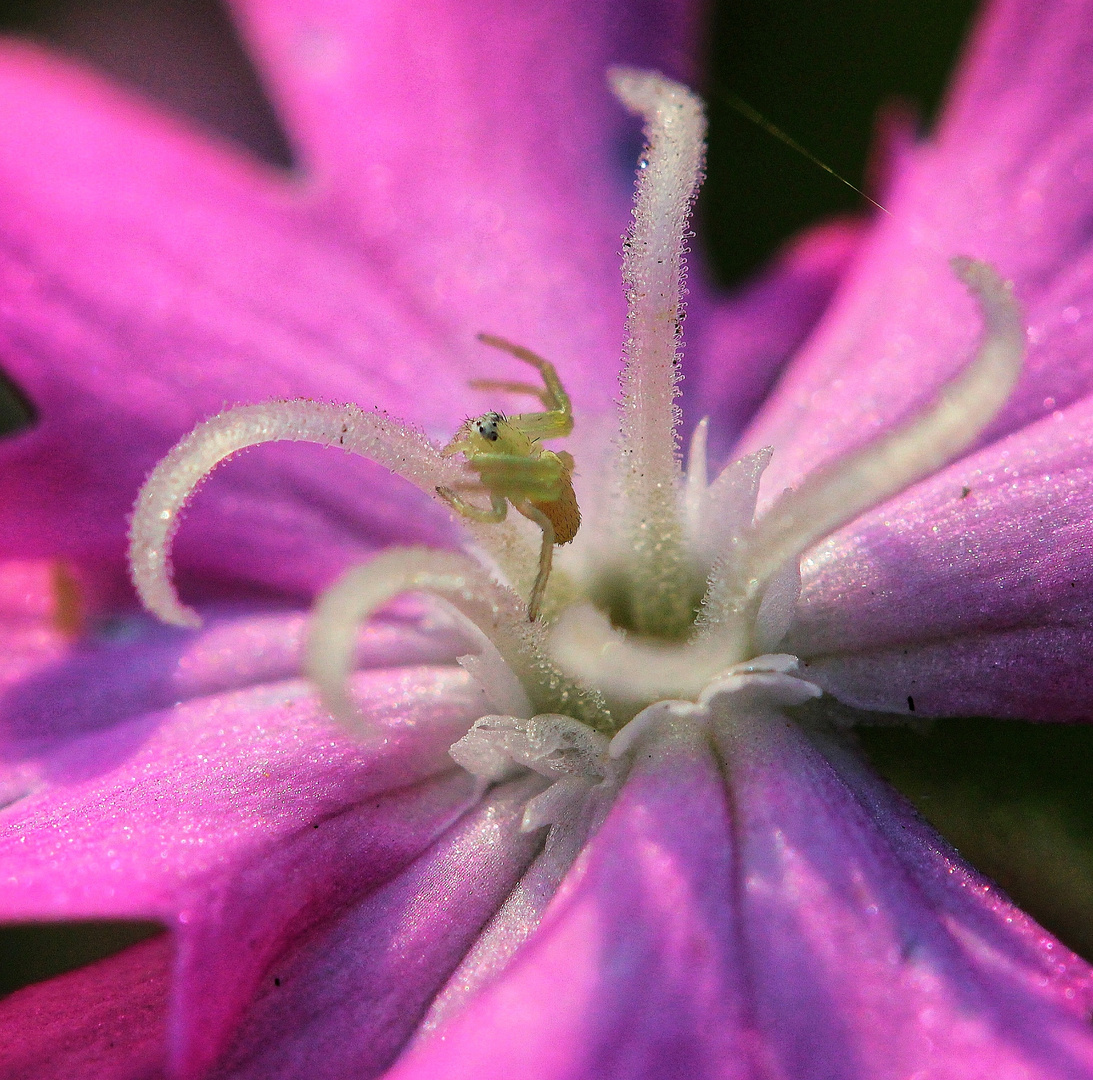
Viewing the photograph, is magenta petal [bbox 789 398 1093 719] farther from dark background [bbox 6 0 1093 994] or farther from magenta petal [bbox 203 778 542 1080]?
dark background [bbox 6 0 1093 994]

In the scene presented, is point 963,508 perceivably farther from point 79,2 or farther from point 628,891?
point 79,2

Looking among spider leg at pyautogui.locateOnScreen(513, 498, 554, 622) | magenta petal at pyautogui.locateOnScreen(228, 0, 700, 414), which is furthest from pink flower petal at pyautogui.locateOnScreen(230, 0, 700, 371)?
spider leg at pyautogui.locateOnScreen(513, 498, 554, 622)

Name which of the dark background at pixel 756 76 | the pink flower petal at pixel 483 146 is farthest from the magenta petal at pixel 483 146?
the dark background at pixel 756 76

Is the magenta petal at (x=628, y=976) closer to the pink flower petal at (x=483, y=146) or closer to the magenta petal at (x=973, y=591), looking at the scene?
the magenta petal at (x=973, y=591)

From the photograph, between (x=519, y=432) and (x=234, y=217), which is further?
(x=234, y=217)

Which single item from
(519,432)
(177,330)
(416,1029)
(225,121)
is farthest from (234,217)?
(416,1029)
